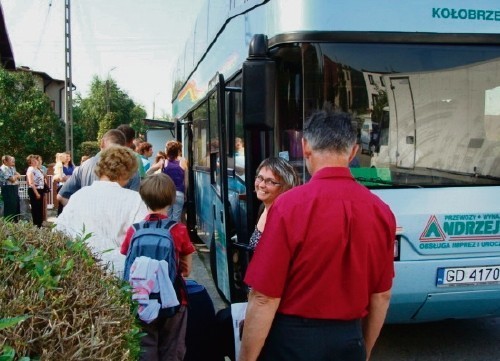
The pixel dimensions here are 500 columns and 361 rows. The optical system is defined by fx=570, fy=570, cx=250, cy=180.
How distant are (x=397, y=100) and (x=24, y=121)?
906 inches

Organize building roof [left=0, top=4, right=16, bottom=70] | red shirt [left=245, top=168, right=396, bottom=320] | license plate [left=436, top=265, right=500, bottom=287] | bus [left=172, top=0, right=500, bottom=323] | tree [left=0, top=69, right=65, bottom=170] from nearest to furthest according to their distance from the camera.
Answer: red shirt [left=245, top=168, right=396, bottom=320]
bus [left=172, top=0, right=500, bottom=323]
license plate [left=436, top=265, right=500, bottom=287]
tree [left=0, top=69, right=65, bottom=170]
building roof [left=0, top=4, right=16, bottom=70]

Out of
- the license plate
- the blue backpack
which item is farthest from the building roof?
the license plate

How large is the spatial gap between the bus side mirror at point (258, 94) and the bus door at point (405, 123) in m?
0.97

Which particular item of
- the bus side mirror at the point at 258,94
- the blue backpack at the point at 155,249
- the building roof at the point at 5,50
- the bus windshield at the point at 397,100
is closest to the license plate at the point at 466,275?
the bus windshield at the point at 397,100

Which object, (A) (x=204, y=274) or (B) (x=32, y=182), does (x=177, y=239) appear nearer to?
(A) (x=204, y=274)

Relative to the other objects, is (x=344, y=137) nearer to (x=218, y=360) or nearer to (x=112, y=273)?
(x=112, y=273)

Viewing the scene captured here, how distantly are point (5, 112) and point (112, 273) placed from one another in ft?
77.3

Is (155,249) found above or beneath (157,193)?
beneath

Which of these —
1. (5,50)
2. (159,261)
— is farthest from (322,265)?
(5,50)

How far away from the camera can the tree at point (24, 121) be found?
2384cm

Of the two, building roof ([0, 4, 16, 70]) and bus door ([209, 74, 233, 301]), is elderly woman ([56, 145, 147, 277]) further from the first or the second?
building roof ([0, 4, 16, 70])

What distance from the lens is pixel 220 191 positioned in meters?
5.32

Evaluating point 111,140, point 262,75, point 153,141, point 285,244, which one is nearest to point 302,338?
point 285,244

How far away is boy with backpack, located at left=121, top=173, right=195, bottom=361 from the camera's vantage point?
11.1 feet
